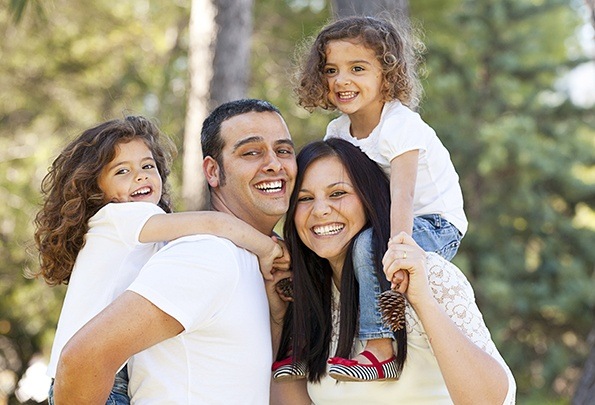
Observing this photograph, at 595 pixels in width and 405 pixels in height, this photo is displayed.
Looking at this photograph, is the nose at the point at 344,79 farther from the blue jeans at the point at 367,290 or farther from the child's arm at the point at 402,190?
the blue jeans at the point at 367,290

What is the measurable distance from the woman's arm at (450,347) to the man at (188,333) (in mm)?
568

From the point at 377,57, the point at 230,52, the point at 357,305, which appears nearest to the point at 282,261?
the point at 357,305

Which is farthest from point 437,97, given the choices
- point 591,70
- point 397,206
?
point 397,206

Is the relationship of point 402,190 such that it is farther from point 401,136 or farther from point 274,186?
point 274,186

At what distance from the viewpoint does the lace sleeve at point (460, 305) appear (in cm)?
315

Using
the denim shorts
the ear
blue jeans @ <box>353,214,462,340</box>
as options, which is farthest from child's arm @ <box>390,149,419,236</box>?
the ear

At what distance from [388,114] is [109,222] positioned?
52.0 inches

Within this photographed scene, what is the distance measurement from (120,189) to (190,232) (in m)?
0.53

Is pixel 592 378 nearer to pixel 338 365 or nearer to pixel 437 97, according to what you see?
pixel 338 365

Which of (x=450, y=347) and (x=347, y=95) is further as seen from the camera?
(x=347, y=95)

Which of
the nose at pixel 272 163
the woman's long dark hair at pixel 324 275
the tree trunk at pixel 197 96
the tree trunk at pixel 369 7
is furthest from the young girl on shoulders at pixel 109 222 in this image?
the tree trunk at pixel 197 96

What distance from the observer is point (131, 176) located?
3699mm

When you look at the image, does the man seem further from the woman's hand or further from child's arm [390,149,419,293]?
the woman's hand

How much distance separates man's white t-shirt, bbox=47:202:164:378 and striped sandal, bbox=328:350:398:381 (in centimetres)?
83
